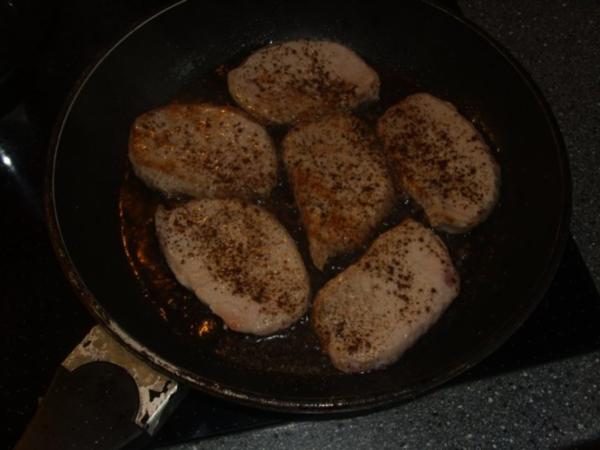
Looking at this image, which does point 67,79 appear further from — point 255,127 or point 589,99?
point 589,99

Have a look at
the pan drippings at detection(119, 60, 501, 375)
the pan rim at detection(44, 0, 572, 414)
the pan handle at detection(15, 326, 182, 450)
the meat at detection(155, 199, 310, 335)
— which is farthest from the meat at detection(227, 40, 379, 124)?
the pan handle at detection(15, 326, 182, 450)

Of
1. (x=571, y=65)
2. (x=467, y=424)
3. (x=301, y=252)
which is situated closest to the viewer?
(x=467, y=424)

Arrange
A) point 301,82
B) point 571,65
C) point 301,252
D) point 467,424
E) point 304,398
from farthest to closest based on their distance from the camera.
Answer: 1. point 571,65
2. point 301,82
3. point 301,252
4. point 467,424
5. point 304,398

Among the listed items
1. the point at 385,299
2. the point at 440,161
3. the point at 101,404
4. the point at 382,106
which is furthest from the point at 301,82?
the point at 101,404

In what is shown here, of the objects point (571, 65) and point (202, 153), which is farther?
point (571, 65)

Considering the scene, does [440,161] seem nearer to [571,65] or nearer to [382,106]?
[382,106]

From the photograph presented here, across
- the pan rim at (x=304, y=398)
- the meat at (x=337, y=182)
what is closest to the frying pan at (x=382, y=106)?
the pan rim at (x=304, y=398)

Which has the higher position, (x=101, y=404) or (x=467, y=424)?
(x=101, y=404)

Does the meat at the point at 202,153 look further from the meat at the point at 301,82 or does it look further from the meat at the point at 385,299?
the meat at the point at 385,299
